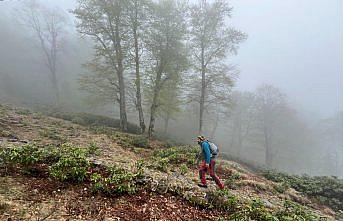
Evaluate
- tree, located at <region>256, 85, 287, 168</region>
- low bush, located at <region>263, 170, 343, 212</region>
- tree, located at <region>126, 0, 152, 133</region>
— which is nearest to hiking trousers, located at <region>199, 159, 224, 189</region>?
low bush, located at <region>263, 170, 343, 212</region>

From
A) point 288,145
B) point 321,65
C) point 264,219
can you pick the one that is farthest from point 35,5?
point 321,65

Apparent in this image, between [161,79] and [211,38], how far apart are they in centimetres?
628

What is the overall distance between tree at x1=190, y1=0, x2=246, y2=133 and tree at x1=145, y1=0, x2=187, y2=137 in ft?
6.84

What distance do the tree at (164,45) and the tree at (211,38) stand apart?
2.08 metres

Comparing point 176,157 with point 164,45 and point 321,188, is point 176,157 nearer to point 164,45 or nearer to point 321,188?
point 321,188

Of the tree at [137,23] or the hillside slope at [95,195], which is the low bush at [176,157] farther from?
the tree at [137,23]

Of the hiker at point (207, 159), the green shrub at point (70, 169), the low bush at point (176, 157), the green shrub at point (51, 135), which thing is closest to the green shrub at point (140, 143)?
the low bush at point (176, 157)

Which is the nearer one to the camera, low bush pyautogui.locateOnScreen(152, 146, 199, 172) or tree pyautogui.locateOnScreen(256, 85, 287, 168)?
low bush pyautogui.locateOnScreen(152, 146, 199, 172)

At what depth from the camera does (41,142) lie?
38.1 ft

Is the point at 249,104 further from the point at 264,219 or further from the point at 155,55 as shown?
the point at 264,219

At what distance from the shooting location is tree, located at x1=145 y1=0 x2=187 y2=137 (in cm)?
2012

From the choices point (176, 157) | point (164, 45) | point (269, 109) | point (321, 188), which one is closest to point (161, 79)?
point (164, 45)

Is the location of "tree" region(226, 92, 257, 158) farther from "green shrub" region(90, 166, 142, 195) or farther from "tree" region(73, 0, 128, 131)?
"green shrub" region(90, 166, 142, 195)

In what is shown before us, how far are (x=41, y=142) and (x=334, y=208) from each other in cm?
1608
